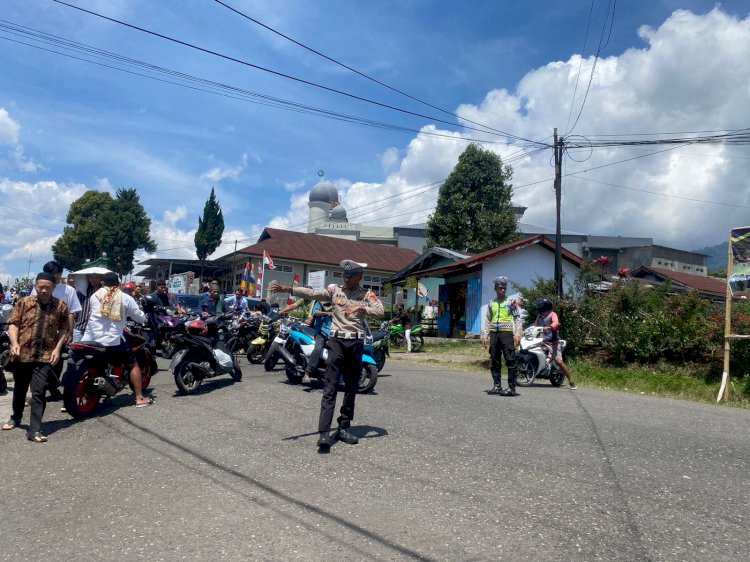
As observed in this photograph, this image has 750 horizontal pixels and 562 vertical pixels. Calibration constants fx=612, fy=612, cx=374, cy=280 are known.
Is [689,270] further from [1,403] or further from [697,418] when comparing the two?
[1,403]

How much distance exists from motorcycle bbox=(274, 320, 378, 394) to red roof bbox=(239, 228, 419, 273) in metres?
29.9

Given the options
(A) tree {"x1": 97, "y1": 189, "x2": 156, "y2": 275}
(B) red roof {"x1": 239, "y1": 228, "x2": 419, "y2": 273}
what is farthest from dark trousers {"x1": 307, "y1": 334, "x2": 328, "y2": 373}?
(A) tree {"x1": 97, "y1": 189, "x2": 156, "y2": 275}

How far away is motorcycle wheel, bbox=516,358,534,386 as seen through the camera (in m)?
11.9

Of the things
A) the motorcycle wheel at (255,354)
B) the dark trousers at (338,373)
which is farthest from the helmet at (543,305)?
the dark trousers at (338,373)

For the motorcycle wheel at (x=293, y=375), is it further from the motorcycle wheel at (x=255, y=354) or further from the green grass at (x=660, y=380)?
the green grass at (x=660, y=380)

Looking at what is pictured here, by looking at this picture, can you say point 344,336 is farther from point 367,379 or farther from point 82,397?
point 367,379

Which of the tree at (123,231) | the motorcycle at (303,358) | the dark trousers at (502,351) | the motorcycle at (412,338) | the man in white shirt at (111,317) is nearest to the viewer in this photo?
the man in white shirt at (111,317)

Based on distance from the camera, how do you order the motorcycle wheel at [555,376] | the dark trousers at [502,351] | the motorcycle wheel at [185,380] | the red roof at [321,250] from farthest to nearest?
the red roof at [321,250] < the motorcycle wheel at [555,376] < the dark trousers at [502,351] < the motorcycle wheel at [185,380]

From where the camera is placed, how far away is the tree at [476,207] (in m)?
36.6

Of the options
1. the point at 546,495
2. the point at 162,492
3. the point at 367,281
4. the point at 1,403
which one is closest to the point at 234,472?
the point at 162,492

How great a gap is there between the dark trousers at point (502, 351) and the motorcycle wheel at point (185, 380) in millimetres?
4712

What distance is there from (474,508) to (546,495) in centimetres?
67

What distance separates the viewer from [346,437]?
6062 millimetres

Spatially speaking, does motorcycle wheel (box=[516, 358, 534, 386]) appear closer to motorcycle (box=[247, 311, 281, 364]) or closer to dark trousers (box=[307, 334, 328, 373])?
dark trousers (box=[307, 334, 328, 373])
